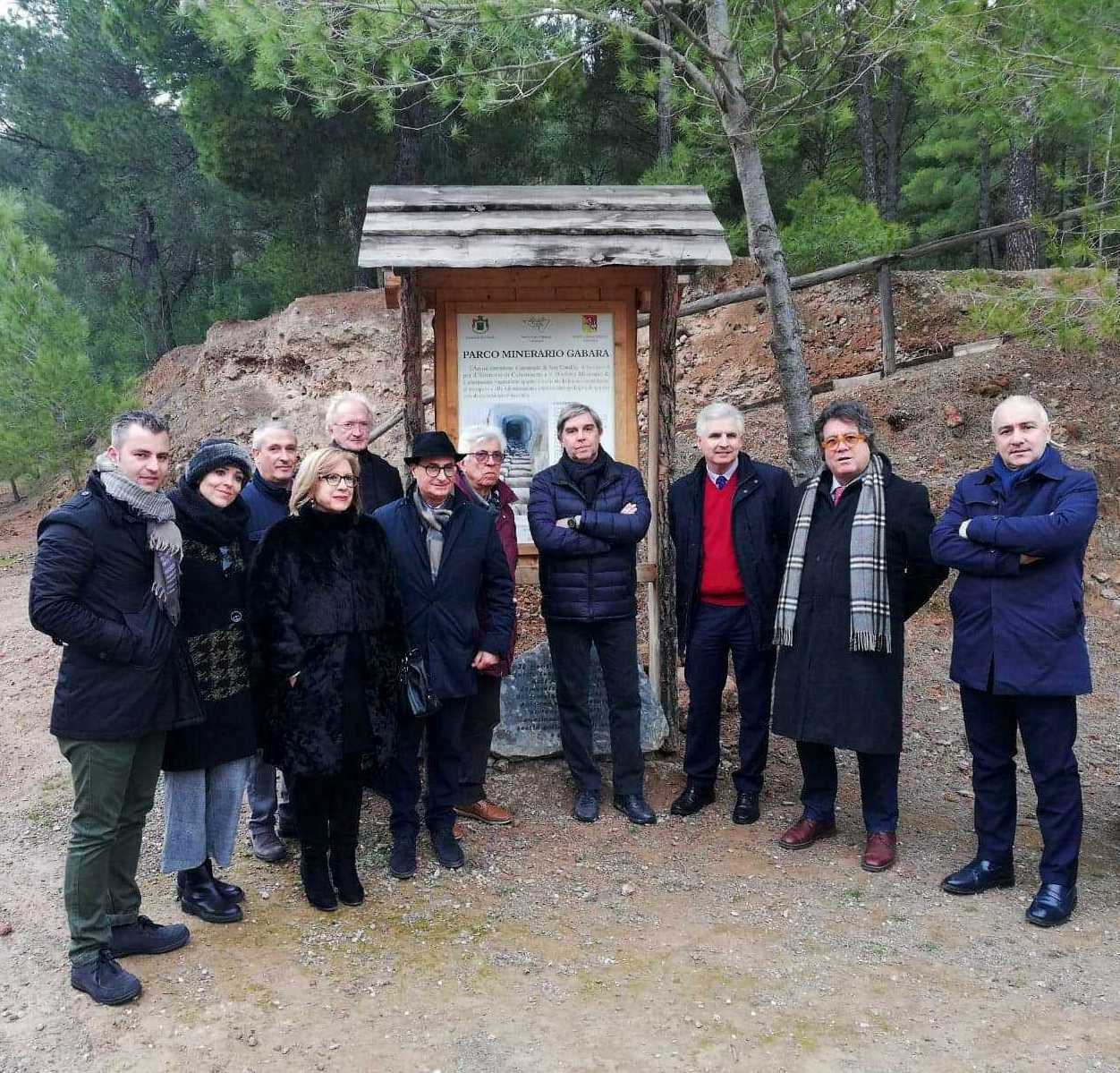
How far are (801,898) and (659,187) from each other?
12.1 ft

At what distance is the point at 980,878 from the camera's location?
3.86 m

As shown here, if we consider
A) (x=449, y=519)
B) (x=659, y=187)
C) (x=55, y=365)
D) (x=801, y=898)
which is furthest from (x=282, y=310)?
(x=801, y=898)

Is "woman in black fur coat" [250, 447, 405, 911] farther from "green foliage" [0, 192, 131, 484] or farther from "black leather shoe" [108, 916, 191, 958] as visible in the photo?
"green foliage" [0, 192, 131, 484]

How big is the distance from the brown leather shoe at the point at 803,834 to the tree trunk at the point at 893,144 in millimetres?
13999

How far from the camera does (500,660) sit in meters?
4.25

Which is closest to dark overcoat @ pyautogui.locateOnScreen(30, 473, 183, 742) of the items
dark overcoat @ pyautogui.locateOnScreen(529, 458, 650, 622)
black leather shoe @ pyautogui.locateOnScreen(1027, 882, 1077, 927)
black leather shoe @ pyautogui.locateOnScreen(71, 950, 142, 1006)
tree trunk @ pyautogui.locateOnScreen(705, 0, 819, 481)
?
black leather shoe @ pyautogui.locateOnScreen(71, 950, 142, 1006)

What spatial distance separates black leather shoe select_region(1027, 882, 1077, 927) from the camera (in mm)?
3582

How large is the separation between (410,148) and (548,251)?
28.2 feet

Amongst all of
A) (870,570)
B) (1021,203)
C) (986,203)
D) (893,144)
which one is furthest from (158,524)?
(893,144)

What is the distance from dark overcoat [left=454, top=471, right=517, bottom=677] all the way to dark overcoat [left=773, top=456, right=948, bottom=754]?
1.22 m

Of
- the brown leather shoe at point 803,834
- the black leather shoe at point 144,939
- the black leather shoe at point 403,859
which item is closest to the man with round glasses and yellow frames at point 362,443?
the black leather shoe at point 403,859

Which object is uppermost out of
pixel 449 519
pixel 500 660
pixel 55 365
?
pixel 55 365

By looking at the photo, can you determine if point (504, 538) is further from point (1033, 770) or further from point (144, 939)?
point (1033, 770)

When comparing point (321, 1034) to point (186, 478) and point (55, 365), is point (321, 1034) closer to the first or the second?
point (186, 478)
